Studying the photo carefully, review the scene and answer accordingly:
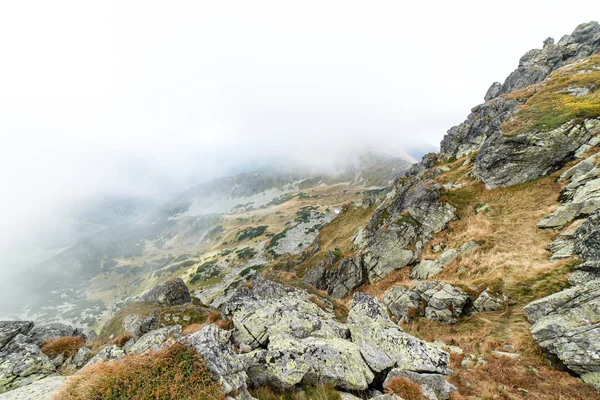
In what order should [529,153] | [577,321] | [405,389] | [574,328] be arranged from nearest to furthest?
[405,389] → [574,328] → [577,321] → [529,153]

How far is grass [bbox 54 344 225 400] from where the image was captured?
6.43 meters

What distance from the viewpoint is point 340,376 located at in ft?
29.9

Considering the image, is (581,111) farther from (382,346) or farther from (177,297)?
(177,297)

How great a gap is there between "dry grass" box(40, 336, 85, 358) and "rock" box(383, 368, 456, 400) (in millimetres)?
19696

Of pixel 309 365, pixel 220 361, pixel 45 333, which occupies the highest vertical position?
pixel 220 361

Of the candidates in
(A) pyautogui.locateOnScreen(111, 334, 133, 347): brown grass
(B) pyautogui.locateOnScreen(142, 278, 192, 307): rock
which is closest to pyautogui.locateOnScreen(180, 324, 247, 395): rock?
(A) pyautogui.locateOnScreen(111, 334, 133, 347): brown grass

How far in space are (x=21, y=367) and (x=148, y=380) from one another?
1126 centimetres

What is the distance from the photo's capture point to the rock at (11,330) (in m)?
15.4

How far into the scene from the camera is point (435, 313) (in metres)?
18.7

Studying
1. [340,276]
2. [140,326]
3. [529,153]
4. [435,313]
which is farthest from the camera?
[340,276]

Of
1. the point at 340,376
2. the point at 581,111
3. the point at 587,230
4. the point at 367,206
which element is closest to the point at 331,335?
the point at 340,376

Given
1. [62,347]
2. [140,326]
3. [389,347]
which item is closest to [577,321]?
[389,347]

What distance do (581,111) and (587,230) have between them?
23.5 meters

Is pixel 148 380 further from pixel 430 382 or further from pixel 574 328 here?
pixel 574 328
